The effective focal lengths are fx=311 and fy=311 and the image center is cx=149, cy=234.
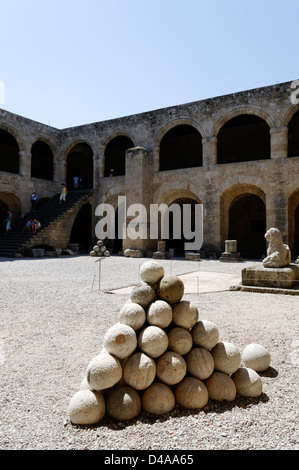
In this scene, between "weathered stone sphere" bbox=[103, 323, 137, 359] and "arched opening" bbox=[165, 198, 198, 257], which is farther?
"arched opening" bbox=[165, 198, 198, 257]

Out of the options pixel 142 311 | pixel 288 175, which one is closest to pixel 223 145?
pixel 288 175

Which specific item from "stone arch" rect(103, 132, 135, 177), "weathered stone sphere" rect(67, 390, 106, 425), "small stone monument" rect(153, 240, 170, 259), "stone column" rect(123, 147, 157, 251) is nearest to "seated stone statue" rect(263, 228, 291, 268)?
"weathered stone sphere" rect(67, 390, 106, 425)

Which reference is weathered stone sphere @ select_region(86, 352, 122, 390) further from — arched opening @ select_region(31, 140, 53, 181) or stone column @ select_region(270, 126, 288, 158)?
arched opening @ select_region(31, 140, 53, 181)

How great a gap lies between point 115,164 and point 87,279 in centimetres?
1711

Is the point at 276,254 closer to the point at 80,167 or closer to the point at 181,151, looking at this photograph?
the point at 181,151

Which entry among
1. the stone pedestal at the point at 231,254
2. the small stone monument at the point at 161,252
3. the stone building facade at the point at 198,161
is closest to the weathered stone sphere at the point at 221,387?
the stone pedestal at the point at 231,254

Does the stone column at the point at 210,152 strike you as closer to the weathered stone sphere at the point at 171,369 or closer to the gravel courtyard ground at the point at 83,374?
the gravel courtyard ground at the point at 83,374

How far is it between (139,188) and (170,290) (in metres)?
14.1

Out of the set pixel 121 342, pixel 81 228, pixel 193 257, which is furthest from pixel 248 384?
pixel 81 228

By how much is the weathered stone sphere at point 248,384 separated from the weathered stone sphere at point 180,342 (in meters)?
0.49

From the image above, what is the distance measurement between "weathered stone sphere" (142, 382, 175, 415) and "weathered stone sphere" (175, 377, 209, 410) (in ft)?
0.24

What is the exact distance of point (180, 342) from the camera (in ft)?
8.50

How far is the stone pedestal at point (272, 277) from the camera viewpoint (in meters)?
6.79

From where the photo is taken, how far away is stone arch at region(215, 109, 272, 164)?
19.7 metres
